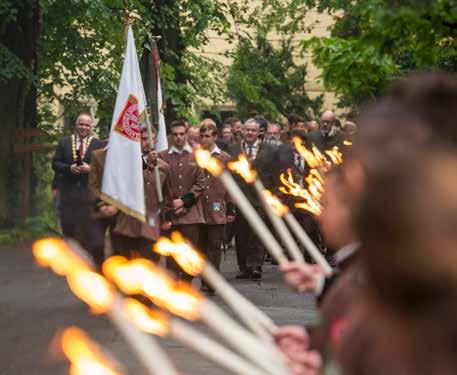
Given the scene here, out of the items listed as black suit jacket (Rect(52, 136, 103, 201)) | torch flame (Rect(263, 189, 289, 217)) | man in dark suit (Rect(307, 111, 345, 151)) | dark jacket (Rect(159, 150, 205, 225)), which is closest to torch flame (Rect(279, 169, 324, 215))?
torch flame (Rect(263, 189, 289, 217))

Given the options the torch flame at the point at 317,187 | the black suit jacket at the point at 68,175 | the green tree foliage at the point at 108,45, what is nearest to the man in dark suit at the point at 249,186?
the black suit jacket at the point at 68,175

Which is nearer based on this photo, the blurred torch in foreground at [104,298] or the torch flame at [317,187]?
the blurred torch in foreground at [104,298]

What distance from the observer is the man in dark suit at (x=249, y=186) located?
17.2 m

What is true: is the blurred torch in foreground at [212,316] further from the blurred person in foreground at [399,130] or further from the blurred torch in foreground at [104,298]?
the blurred person in foreground at [399,130]

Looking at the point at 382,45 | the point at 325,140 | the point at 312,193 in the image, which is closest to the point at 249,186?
the point at 325,140

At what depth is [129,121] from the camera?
13.8 m

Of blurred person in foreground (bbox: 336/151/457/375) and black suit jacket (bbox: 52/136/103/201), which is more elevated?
blurred person in foreground (bbox: 336/151/457/375)

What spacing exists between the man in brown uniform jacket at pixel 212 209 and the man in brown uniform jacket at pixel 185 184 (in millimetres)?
422

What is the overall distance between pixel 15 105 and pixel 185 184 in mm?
8497

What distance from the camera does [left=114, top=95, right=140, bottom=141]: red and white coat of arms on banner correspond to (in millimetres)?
13632

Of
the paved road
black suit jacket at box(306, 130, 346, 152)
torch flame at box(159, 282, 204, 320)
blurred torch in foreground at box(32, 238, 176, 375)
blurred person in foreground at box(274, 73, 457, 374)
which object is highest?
blurred person in foreground at box(274, 73, 457, 374)

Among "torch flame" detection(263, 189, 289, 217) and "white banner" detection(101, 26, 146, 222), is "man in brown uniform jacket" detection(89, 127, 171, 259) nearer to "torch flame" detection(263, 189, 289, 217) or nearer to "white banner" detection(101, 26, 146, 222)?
"white banner" detection(101, 26, 146, 222)

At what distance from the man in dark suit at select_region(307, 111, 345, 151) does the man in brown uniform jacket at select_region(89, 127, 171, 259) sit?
466 cm

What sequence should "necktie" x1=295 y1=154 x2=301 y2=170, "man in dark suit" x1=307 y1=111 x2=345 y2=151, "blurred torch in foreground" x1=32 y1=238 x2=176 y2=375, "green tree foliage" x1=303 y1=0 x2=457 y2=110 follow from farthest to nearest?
"necktie" x1=295 y1=154 x2=301 y2=170, "man in dark suit" x1=307 y1=111 x2=345 y2=151, "green tree foliage" x1=303 y1=0 x2=457 y2=110, "blurred torch in foreground" x1=32 y1=238 x2=176 y2=375
